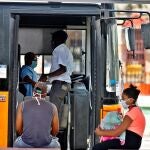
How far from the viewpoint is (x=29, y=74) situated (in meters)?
10.2

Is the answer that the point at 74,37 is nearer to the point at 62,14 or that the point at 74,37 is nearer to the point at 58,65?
the point at 58,65

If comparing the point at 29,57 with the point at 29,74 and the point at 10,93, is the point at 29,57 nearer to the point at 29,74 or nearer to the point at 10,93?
the point at 29,74

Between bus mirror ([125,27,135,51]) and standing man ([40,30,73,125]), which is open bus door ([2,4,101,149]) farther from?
bus mirror ([125,27,135,51])

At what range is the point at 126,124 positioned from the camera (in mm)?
7617

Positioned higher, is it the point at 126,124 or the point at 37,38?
the point at 37,38

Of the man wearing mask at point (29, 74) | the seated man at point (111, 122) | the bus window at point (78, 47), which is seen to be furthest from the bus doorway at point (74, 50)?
the seated man at point (111, 122)

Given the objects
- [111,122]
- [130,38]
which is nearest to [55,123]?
[111,122]

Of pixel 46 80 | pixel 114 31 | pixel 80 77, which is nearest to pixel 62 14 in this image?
pixel 114 31

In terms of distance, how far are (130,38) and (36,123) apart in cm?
189

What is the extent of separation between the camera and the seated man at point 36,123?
7523mm

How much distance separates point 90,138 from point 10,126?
1123 millimetres

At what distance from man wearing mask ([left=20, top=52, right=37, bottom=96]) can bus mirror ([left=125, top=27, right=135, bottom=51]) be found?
69.4 inches

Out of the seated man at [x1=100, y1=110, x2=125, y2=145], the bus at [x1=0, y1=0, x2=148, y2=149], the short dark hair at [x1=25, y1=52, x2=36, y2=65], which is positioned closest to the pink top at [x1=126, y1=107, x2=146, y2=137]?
the seated man at [x1=100, y1=110, x2=125, y2=145]

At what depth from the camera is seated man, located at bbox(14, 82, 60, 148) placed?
752 centimetres
